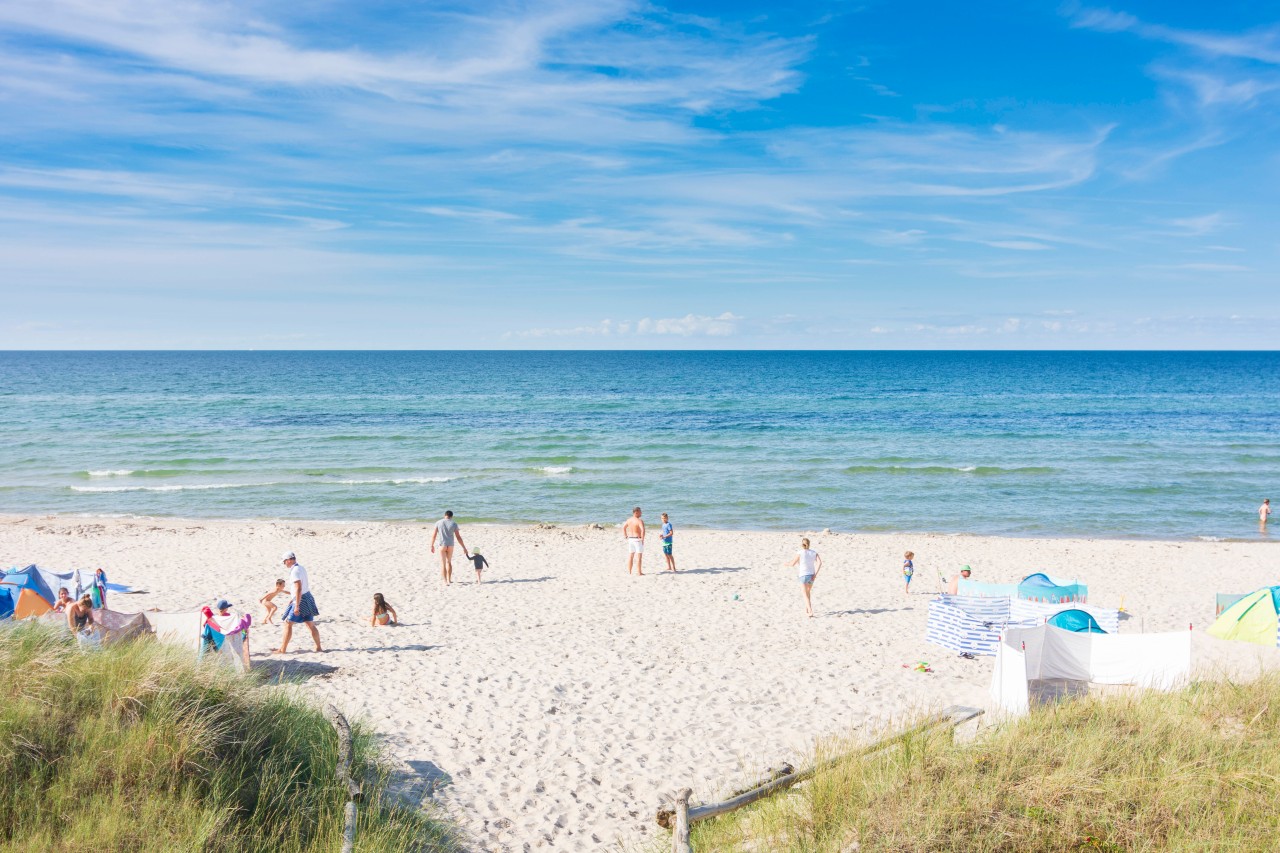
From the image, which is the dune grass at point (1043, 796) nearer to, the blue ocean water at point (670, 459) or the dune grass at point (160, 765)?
the dune grass at point (160, 765)

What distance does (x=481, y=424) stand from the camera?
46375 millimetres

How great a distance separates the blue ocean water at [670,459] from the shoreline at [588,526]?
42 centimetres

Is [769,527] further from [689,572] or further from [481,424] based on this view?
[481,424]

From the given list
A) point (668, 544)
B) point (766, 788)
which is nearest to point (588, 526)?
point (668, 544)

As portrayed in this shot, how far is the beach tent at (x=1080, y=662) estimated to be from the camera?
8.93 meters

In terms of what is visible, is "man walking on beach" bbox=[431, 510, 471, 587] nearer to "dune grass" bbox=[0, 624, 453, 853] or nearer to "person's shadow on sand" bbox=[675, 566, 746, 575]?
"person's shadow on sand" bbox=[675, 566, 746, 575]

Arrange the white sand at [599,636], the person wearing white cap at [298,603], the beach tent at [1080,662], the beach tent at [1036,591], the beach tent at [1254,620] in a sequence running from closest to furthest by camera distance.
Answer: the white sand at [599,636], the beach tent at [1080,662], the person wearing white cap at [298,603], the beach tent at [1254,620], the beach tent at [1036,591]

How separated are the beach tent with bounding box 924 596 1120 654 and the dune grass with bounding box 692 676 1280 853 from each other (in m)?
5.27

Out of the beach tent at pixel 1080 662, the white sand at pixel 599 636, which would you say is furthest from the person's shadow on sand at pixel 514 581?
the beach tent at pixel 1080 662

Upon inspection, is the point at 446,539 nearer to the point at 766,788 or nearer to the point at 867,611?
the point at 867,611

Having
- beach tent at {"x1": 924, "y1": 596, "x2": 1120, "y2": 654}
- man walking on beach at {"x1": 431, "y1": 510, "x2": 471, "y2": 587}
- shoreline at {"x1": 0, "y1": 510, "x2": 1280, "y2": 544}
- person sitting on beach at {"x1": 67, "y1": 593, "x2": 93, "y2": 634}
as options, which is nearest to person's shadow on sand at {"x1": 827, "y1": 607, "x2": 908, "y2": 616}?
beach tent at {"x1": 924, "y1": 596, "x2": 1120, "y2": 654}

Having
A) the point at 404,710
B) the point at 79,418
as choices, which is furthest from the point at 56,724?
the point at 79,418

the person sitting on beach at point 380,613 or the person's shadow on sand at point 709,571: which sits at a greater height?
the person sitting on beach at point 380,613

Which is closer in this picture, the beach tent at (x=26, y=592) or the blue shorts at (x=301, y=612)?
the blue shorts at (x=301, y=612)
